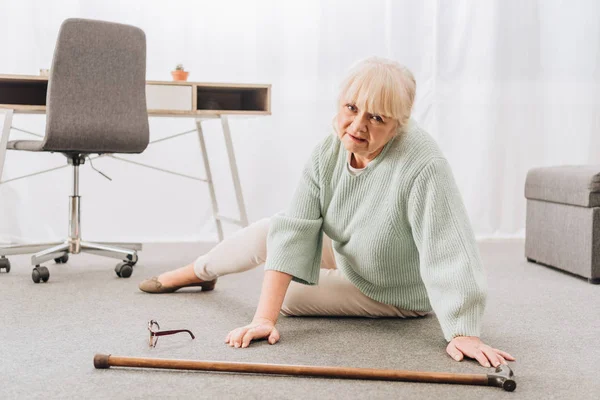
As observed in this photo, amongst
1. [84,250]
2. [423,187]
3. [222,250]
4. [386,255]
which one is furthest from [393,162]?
[84,250]

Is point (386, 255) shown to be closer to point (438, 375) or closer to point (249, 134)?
point (438, 375)

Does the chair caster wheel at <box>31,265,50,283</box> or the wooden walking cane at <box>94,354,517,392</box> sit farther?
the chair caster wheel at <box>31,265,50,283</box>

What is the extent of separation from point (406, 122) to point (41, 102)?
2.12 m

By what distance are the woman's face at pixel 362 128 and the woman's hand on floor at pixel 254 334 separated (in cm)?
42

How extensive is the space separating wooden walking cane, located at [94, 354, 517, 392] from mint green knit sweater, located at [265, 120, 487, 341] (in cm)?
19

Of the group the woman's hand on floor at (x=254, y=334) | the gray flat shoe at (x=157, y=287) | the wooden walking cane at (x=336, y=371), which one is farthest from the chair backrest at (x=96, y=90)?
the wooden walking cane at (x=336, y=371)

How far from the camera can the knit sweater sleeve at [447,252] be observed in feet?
4.84

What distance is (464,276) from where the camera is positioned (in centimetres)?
147

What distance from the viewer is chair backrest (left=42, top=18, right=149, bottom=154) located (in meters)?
2.51

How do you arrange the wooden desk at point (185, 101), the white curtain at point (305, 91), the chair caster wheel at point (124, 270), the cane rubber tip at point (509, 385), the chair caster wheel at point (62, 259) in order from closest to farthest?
1. the cane rubber tip at point (509, 385)
2. the chair caster wheel at point (124, 270)
3. the wooden desk at point (185, 101)
4. the chair caster wheel at point (62, 259)
5. the white curtain at point (305, 91)

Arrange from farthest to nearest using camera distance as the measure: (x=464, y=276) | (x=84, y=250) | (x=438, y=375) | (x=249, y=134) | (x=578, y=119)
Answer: (x=578, y=119) < (x=249, y=134) < (x=84, y=250) < (x=464, y=276) < (x=438, y=375)

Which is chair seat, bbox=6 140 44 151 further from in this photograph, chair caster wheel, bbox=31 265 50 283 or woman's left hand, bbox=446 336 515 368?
woman's left hand, bbox=446 336 515 368

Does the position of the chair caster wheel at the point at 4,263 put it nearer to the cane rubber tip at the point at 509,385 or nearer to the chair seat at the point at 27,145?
the chair seat at the point at 27,145

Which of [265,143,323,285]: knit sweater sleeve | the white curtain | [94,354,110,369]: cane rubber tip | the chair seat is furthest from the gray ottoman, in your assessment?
the chair seat
